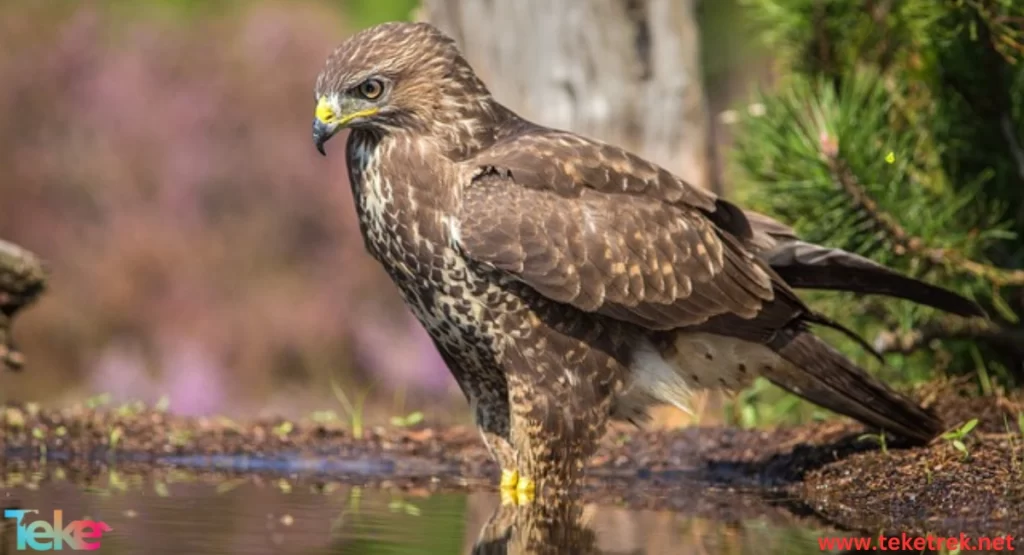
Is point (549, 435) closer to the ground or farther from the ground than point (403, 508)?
farther from the ground

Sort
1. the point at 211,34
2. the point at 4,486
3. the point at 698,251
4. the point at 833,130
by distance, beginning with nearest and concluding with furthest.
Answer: the point at 4,486, the point at 698,251, the point at 833,130, the point at 211,34

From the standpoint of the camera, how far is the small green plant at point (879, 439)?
598cm

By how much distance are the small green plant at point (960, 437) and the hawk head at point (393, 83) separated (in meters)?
1.99

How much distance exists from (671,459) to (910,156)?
63.9 inches

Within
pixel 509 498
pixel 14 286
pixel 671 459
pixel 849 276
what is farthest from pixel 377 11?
pixel 509 498

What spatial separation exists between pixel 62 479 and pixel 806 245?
272 cm

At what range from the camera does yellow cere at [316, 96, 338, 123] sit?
5.68 metres

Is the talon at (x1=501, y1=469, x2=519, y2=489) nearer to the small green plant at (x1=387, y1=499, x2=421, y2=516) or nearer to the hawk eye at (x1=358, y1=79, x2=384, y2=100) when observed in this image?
the small green plant at (x1=387, y1=499, x2=421, y2=516)

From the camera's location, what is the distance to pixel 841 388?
604 cm

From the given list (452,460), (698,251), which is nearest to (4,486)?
(452,460)

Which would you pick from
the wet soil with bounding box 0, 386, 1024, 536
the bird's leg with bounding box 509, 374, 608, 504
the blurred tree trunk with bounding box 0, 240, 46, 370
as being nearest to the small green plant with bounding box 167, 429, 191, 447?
the wet soil with bounding box 0, 386, 1024, 536

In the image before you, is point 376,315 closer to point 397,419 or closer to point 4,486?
point 397,419

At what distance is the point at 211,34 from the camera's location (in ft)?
49.9

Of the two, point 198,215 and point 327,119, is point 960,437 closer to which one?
point 327,119
